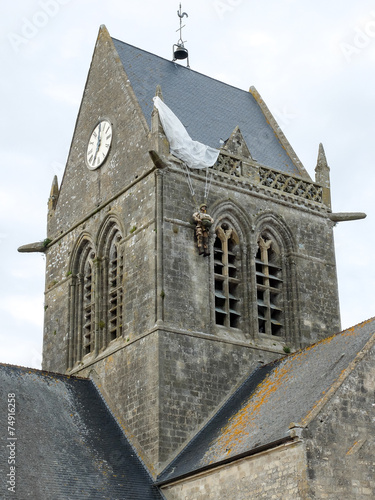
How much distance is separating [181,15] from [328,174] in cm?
838

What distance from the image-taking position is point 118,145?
25.9m

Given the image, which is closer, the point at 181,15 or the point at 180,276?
the point at 180,276

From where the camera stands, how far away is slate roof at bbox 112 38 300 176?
26.4 m

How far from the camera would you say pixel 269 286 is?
25109 mm

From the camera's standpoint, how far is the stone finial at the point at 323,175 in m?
27.4

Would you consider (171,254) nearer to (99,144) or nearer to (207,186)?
(207,186)

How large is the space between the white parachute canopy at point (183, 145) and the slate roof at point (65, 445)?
6716mm

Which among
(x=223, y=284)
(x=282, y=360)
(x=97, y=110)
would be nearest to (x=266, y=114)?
(x=97, y=110)

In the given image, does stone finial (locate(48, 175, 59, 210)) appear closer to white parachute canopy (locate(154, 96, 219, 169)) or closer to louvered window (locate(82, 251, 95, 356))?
louvered window (locate(82, 251, 95, 356))

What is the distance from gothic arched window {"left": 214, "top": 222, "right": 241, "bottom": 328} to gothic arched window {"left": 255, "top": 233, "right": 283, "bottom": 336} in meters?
0.67

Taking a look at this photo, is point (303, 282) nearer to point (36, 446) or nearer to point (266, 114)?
point (266, 114)

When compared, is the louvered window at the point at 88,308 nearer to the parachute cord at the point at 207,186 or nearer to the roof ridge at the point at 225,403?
the parachute cord at the point at 207,186

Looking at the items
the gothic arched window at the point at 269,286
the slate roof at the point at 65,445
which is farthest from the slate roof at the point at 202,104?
the slate roof at the point at 65,445

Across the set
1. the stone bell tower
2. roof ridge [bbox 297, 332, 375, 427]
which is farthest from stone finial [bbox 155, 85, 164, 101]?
roof ridge [bbox 297, 332, 375, 427]
